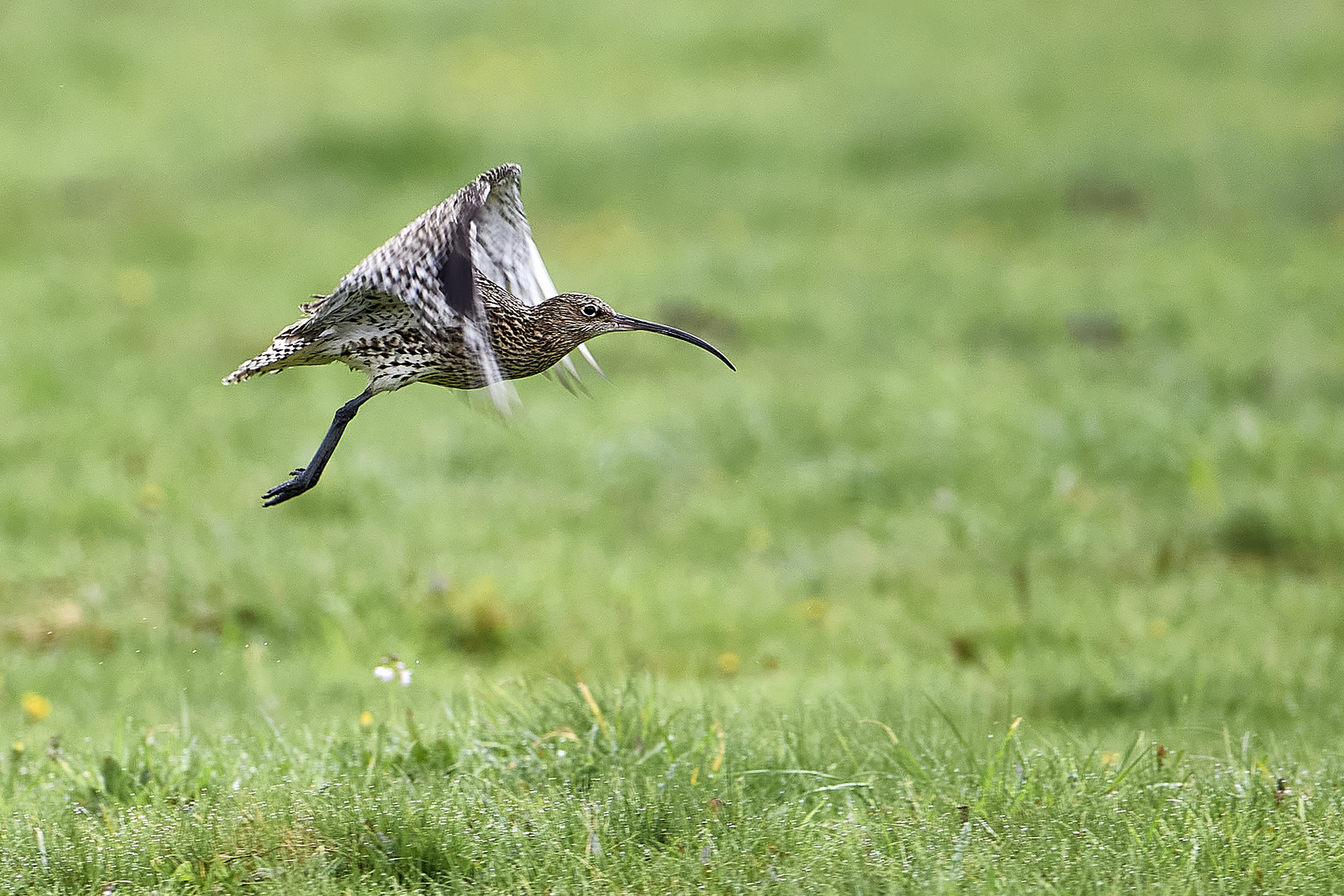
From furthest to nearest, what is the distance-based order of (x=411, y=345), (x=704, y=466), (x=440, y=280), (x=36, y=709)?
(x=704, y=466) → (x=36, y=709) → (x=411, y=345) → (x=440, y=280)

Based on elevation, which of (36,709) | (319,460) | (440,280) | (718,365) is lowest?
(36,709)

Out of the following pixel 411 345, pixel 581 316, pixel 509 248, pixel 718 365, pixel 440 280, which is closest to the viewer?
pixel 440 280

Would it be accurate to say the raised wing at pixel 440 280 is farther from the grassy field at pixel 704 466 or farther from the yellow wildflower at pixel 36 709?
the yellow wildflower at pixel 36 709

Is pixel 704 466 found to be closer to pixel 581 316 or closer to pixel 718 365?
pixel 718 365

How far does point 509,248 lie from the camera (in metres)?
4.45

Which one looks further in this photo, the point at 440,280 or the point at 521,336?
the point at 521,336

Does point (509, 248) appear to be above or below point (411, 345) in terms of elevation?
above

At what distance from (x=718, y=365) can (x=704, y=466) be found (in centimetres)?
228

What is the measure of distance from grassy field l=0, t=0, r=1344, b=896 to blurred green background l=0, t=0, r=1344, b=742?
0.04 meters

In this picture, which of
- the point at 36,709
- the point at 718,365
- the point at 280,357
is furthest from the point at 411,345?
the point at 718,365

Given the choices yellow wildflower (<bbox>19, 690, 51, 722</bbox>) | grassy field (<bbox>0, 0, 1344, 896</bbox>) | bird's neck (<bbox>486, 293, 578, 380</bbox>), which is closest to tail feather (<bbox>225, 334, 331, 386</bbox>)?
bird's neck (<bbox>486, 293, 578, 380</bbox>)

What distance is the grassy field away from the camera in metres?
4.20

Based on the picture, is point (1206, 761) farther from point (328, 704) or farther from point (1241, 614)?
point (328, 704)

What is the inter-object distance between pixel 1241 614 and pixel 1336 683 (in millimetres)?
1018
